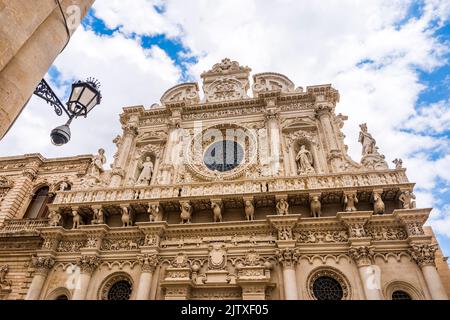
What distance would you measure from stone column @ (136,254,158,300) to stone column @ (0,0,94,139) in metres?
7.85

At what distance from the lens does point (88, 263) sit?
1108 centimetres

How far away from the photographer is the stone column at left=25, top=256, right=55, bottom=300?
10.8m

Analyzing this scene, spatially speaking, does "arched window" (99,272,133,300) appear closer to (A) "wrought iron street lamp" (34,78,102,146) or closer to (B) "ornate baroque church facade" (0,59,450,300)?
(B) "ornate baroque church facade" (0,59,450,300)

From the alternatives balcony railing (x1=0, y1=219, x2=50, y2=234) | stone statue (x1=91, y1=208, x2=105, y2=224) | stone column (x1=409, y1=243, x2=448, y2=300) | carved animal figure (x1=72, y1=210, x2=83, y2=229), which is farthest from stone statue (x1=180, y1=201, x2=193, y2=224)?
stone column (x1=409, y1=243, x2=448, y2=300)

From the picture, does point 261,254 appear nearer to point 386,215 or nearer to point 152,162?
point 386,215

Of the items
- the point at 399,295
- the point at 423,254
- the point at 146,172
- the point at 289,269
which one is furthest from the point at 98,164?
the point at 423,254

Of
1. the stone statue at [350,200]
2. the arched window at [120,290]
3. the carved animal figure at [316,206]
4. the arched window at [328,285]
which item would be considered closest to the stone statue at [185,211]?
the arched window at [120,290]

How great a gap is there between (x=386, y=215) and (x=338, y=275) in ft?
8.66

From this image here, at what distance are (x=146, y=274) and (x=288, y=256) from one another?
495cm

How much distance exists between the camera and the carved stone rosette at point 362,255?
956cm

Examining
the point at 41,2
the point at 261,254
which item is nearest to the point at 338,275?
the point at 261,254

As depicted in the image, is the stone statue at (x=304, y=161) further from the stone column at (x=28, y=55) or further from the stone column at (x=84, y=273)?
the stone column at (x=28, y=55)

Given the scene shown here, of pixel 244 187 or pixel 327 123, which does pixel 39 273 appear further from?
pixel 327 123

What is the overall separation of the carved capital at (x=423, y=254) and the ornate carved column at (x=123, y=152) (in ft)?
38.5
